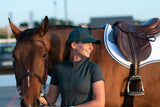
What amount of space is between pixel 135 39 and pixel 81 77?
1079 millimetres

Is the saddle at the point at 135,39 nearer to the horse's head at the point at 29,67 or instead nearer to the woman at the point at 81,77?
the woman at the point at 81,77

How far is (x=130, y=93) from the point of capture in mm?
Answer: 2316

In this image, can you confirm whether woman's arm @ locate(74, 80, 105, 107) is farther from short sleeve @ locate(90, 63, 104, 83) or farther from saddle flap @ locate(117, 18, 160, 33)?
saddle flap @ locate(117, 18, 160, 33)

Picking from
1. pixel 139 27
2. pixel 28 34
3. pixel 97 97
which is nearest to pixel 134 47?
pixel 139 27

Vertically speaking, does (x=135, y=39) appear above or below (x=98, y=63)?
above

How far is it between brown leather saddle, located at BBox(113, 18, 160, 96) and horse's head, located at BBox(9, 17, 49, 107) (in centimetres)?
94

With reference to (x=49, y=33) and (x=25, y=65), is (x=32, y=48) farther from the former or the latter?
(x=49, y=33)

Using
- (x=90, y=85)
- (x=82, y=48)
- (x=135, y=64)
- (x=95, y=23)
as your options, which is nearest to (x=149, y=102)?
(x=135, y=64)

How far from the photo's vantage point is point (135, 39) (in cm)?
254

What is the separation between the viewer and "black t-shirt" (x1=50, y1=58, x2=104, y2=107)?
1.76 m

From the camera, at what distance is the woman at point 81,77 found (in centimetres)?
173

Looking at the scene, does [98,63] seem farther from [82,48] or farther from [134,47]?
[82,48]

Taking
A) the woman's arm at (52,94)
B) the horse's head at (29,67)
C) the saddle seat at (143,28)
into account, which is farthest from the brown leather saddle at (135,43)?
the horse's head at (29,67)

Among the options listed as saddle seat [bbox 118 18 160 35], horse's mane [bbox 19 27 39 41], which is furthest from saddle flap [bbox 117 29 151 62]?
horse's mane [bbox 19 27 39 41]
